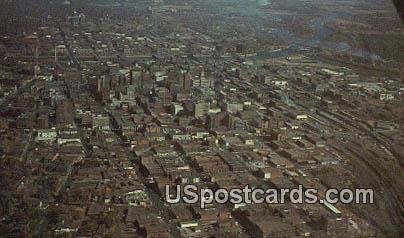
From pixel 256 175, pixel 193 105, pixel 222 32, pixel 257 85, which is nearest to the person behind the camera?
pixel 256 175

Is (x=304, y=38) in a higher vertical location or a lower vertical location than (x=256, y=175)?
higher

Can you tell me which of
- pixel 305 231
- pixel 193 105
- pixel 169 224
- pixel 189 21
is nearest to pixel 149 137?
pixel 193 105

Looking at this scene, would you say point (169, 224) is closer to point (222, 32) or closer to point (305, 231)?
point (305, 231)

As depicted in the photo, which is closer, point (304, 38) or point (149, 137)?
point (149, 137)

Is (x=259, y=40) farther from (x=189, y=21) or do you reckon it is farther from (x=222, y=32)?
(x=189, y=21)

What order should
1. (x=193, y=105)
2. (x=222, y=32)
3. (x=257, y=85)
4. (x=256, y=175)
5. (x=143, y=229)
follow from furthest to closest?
(x=222, y=32) → (x=257, y=85) → (x=193, y=105) → (x=256, y=175) → (x=143, y=229)

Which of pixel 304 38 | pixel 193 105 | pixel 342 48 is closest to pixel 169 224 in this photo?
pixel 193 105
